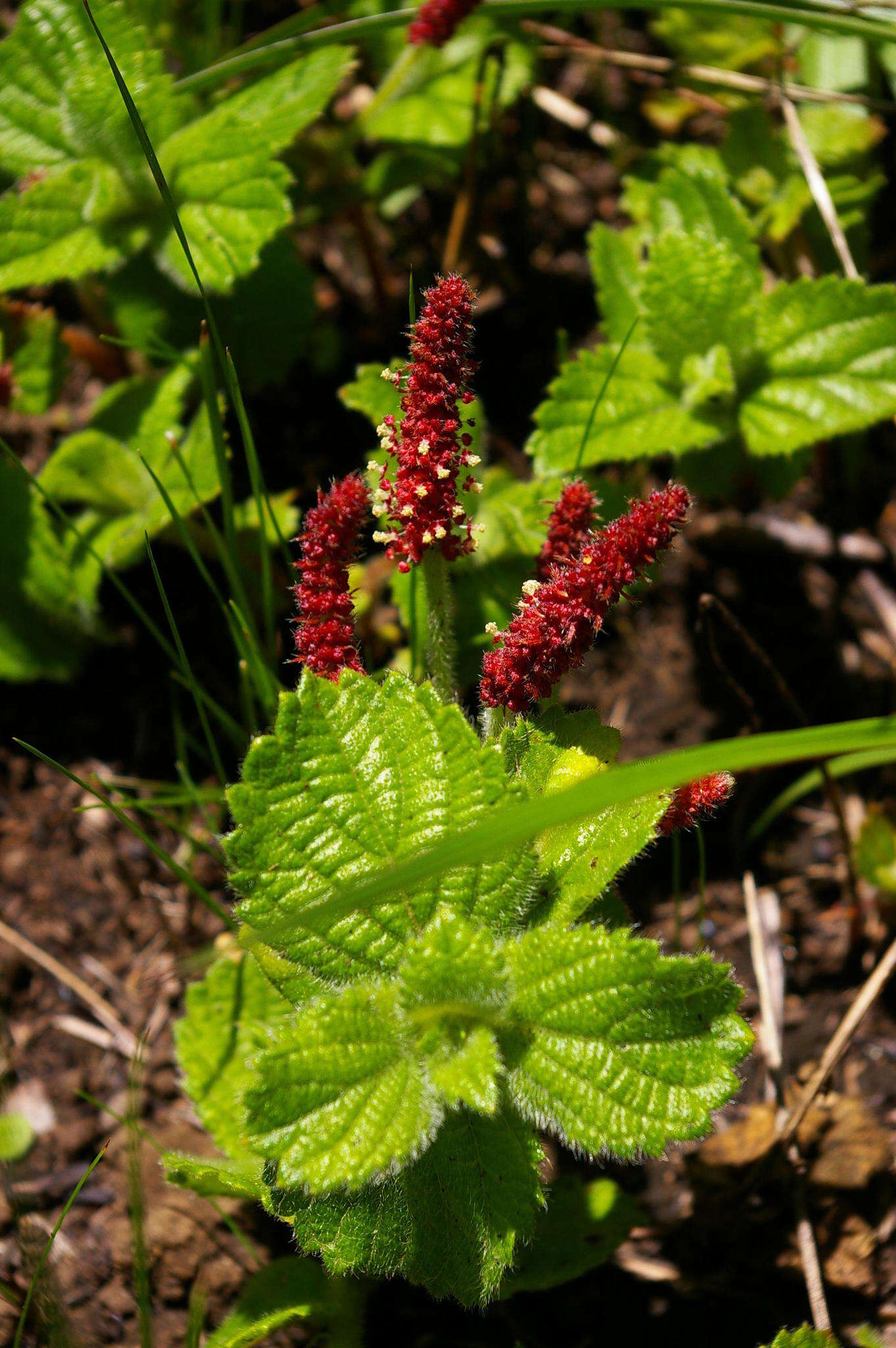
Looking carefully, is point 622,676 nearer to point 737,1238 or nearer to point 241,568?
point 241,568

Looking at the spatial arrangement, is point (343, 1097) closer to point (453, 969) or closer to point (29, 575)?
point (453, 969)

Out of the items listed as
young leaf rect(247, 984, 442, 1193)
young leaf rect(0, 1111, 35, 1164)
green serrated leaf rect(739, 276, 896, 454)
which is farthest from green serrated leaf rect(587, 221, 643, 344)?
young leaf rect(0, 1111, 35, 1164)

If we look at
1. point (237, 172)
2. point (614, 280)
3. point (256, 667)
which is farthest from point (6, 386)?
point (614, 280)

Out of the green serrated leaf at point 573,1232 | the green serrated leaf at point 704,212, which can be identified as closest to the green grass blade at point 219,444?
the green serrated leaf at point 704,212

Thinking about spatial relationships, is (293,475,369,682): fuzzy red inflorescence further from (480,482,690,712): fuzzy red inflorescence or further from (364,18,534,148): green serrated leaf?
(364,18,534,148): green serrated leaf

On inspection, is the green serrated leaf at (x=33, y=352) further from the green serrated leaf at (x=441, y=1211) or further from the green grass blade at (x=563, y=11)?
the green serrated leaf at (x=441, y=1211)

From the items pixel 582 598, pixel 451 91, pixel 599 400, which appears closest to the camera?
pixel 582 598

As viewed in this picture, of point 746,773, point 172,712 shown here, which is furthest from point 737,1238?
point 172,712
